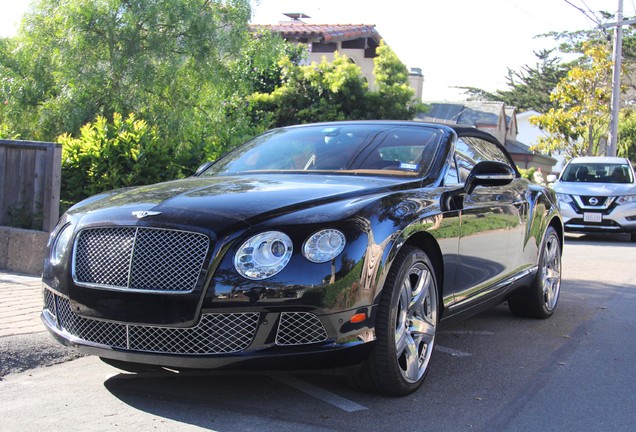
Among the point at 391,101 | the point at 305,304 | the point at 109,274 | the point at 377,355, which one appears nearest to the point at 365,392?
the point at 377,355

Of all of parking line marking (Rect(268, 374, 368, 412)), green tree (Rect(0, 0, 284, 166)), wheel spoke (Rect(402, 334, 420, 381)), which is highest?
green tree (Rect(0, 0, 284, 166))

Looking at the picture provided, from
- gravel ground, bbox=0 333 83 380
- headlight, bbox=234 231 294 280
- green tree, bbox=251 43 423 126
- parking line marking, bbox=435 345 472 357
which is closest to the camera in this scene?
headlight, bbox=234 231 294 280

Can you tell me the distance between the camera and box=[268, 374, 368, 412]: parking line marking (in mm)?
4027

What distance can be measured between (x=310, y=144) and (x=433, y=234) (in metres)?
1.36

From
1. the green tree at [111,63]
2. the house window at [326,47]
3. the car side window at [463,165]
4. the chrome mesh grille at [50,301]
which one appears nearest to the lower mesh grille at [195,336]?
the chrome mesh grille at [50,301]

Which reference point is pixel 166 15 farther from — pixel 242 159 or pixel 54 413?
pixel 54 413

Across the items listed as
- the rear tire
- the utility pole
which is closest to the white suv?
the rear tire

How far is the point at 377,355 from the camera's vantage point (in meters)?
3.95

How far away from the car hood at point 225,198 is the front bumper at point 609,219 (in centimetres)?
1104

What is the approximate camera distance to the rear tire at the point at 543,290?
657 centimetres

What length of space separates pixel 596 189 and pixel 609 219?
0.69 m

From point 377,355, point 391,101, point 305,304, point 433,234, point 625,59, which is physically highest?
point 625,59

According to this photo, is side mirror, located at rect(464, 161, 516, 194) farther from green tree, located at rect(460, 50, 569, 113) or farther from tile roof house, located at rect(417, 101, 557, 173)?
green tree, located at rect(460, 50, 569, 113)

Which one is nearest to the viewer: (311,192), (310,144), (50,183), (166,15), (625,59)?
(311,192)
